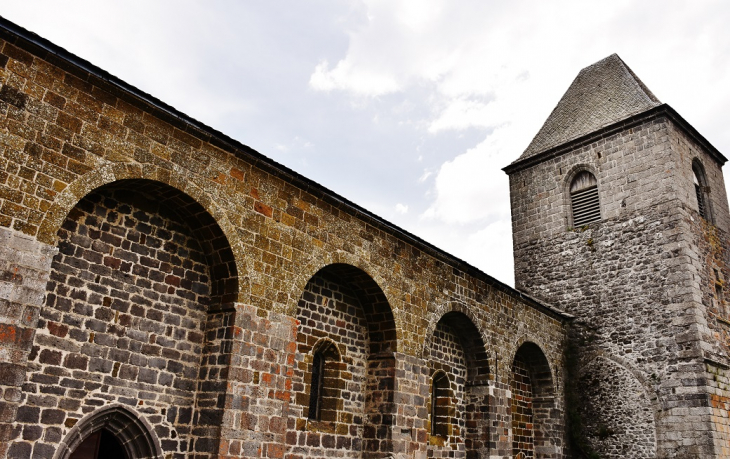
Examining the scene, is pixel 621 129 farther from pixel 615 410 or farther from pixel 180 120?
pixel 180 120

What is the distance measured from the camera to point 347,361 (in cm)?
929

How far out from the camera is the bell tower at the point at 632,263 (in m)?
12.2

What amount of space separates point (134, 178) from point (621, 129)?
12795mm

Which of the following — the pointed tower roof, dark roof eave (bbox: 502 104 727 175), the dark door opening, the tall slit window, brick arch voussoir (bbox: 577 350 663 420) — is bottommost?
the dark door opening

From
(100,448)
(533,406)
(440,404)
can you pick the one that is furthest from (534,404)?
(100,448)

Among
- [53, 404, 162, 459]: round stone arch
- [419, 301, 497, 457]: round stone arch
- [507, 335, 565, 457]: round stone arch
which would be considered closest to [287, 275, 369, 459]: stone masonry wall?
[419, 301, 497, 457]: round stone arch

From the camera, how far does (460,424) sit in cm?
1131

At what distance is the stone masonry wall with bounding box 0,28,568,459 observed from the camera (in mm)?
5598

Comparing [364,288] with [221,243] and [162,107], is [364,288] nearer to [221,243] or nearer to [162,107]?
[221,243]

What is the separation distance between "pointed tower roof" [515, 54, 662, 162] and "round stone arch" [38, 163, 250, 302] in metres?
11.7

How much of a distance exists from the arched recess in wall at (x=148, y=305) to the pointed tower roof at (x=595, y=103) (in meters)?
12.0

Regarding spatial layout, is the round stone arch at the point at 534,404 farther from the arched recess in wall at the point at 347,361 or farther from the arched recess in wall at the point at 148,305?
the arched recess in wall at the point at 148,305

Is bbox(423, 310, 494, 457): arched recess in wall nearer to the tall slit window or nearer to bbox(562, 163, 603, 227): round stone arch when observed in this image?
the tall slit window

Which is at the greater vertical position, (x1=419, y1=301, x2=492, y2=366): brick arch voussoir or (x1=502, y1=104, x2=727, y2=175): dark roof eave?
(x1=502, y1=104, x2=727, y2=175): dark roof eave
